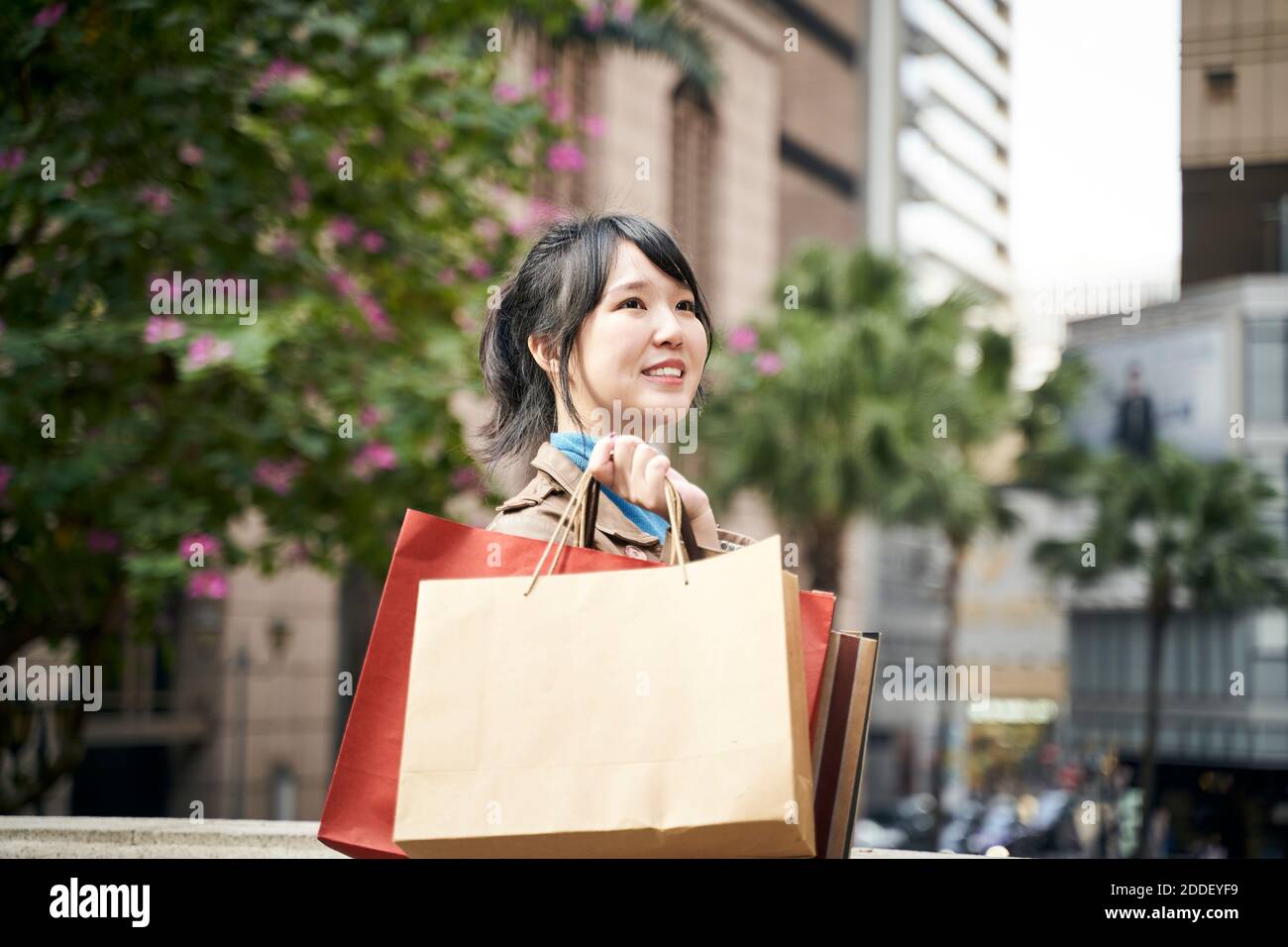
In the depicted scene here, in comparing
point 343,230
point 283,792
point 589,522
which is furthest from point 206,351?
point 283,792

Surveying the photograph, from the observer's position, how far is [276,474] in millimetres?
6707

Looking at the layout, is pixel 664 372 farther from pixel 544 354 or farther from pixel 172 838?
pixel 172 838

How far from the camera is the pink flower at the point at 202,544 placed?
6.32 m

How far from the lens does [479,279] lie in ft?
25.6

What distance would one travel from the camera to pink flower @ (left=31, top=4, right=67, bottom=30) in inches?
202

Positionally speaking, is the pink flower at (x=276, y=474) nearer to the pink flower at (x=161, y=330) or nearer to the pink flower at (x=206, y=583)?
the pink flower at (x=206, y=583)

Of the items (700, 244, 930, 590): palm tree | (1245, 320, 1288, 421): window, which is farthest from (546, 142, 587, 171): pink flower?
(1245, 320, 1288, 421): window

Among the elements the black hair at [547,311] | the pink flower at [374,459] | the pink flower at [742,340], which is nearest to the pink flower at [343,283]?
the pink flower at [374,459]

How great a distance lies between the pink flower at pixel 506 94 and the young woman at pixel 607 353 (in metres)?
5.83

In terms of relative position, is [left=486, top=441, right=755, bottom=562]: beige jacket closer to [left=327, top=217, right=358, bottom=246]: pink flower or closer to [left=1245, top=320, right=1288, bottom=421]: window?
[left=327, top=217, right=358, bottom=246]: pink flower

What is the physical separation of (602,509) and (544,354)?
36cm
